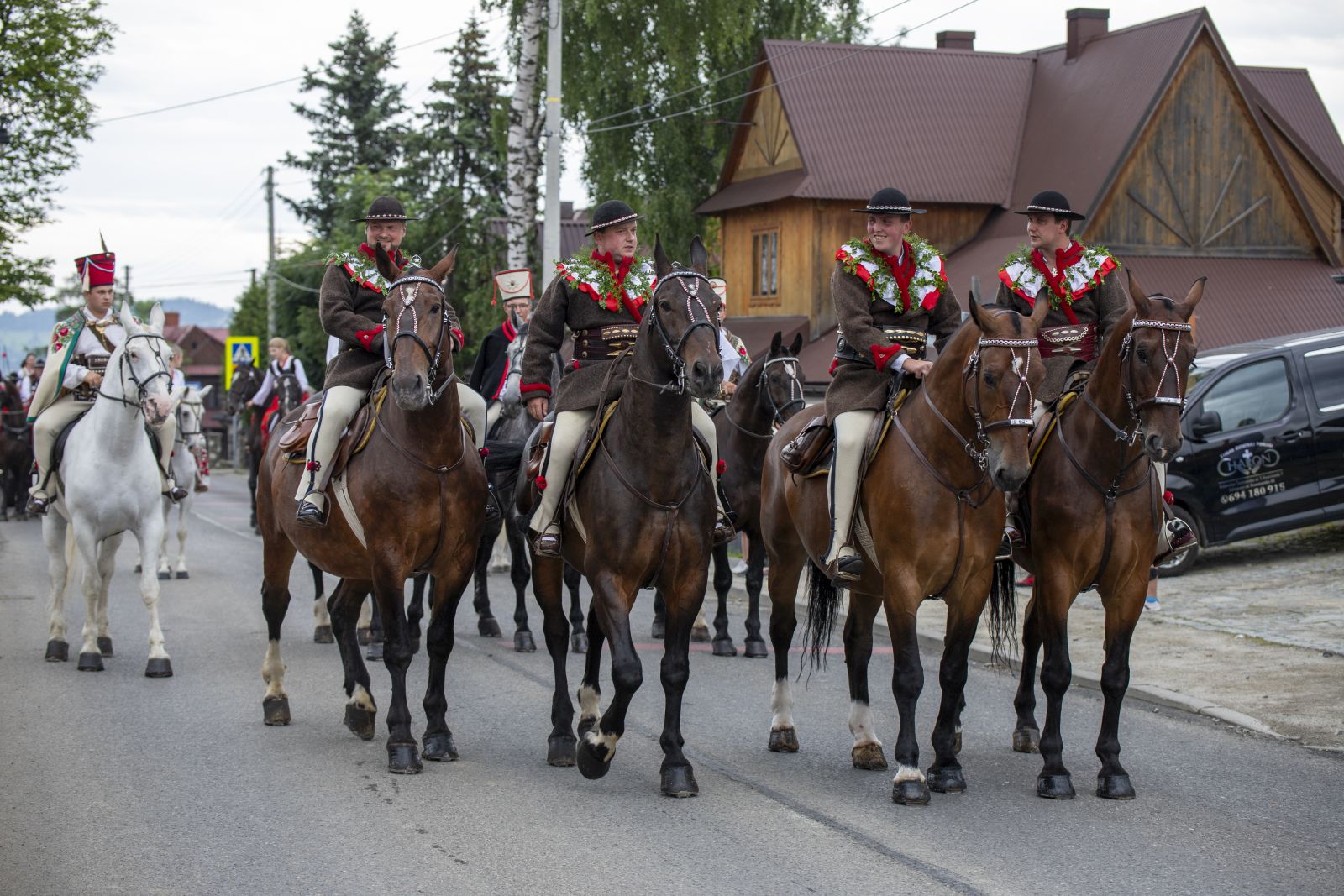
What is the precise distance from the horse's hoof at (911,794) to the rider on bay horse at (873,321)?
1128mm

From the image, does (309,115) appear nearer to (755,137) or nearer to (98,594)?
(755,137)

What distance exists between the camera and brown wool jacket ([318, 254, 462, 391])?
8.56m

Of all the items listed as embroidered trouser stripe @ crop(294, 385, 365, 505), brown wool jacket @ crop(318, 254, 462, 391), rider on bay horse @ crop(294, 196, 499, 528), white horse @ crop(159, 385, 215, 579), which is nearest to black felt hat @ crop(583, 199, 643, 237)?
rider on bay horse @ crop(294, 196, 499, 528)

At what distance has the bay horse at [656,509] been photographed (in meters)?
7.13

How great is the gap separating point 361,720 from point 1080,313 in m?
4.71

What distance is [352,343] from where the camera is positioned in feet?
28.7

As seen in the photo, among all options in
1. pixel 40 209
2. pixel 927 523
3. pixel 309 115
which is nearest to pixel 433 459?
pixel 927 523

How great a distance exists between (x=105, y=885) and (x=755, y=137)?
30.8 m

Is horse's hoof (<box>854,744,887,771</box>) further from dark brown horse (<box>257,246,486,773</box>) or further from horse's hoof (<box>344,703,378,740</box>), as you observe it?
horse's hoof (<box>344,703,378,740</box>)

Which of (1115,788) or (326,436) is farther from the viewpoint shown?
(326,436)

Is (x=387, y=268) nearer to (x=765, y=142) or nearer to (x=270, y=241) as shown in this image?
(x=765, y=142)

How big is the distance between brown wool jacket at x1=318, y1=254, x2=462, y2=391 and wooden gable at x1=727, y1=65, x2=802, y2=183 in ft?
81.3

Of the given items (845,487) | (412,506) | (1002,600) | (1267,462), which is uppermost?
(845,487)

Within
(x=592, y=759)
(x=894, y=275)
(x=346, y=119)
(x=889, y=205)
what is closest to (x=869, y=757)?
(x=592, y=759)
